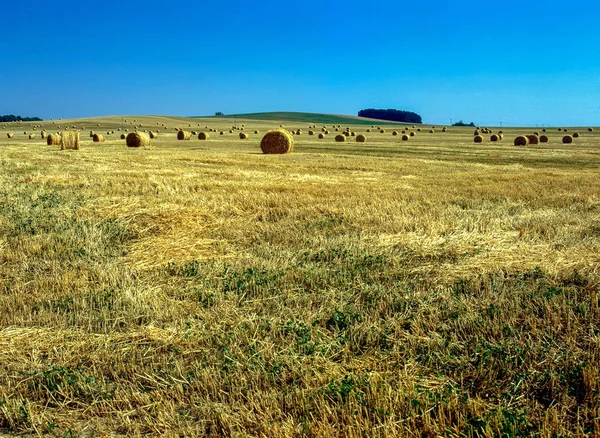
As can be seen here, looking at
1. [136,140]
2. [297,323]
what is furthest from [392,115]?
[297,323]

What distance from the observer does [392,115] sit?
7470 inches

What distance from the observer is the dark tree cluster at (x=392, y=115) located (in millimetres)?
188000

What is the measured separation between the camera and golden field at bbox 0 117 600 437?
332 centimetres

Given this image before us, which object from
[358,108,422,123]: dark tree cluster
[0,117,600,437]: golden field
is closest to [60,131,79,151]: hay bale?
[0,117,600,437]: golden field

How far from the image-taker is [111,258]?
22.8 feet

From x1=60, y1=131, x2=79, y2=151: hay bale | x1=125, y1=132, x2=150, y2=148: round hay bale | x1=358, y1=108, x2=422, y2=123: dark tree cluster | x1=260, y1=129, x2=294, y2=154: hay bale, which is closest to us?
x1=260, y1=129, x2=294, y2=154: hay bale

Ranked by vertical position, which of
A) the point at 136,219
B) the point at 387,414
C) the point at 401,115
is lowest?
the point at 387,414

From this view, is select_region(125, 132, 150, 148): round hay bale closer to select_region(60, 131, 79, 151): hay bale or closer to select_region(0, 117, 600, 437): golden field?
select_region(60, 131, 79, 151): hay bale

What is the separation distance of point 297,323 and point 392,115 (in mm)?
192535

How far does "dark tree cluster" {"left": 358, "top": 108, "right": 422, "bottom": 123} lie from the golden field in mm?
183544

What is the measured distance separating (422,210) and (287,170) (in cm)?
1011

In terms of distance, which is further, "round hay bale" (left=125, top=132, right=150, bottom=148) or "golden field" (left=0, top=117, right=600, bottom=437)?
"round hay bale" (left=125, top=132, right=150, bottom=148)

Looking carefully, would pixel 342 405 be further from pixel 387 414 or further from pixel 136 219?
pixel 136 219

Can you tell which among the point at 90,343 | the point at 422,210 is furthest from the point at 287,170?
the point at 90,343
